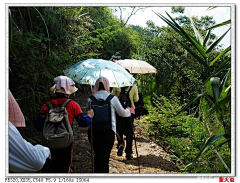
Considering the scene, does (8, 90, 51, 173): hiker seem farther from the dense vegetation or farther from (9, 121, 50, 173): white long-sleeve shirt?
the dense vegetation

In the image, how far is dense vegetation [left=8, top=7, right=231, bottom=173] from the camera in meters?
2.51

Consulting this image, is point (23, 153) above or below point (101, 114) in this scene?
below

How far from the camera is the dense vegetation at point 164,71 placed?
2.51 metres

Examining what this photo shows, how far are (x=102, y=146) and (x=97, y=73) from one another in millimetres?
1116

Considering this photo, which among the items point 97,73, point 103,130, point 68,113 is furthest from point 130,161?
point 68,113

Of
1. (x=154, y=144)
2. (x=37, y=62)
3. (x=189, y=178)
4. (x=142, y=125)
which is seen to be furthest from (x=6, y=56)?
(x=142, y=125)

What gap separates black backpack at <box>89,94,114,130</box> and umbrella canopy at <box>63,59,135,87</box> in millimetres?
569

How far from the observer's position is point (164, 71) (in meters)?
9.38

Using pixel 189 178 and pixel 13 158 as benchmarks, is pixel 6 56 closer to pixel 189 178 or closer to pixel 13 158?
pixel 13 158

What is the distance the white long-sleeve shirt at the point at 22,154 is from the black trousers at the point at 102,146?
1418 millimetres

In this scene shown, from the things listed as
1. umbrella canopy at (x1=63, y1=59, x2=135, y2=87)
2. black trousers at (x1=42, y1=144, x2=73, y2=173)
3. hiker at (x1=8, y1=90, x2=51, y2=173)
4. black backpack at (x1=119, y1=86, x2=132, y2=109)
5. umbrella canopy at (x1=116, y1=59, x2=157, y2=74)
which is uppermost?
umbrella canopy at (x1=116, y1=59, x2=157, y2=74)

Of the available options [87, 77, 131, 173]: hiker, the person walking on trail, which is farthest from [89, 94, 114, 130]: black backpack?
the person walking on trail

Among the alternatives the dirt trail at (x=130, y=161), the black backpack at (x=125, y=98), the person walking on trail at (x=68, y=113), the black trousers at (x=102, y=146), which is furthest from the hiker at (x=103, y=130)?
the black backpack at (x=125, y=98)

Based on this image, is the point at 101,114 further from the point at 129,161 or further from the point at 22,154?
the point at 129,161
